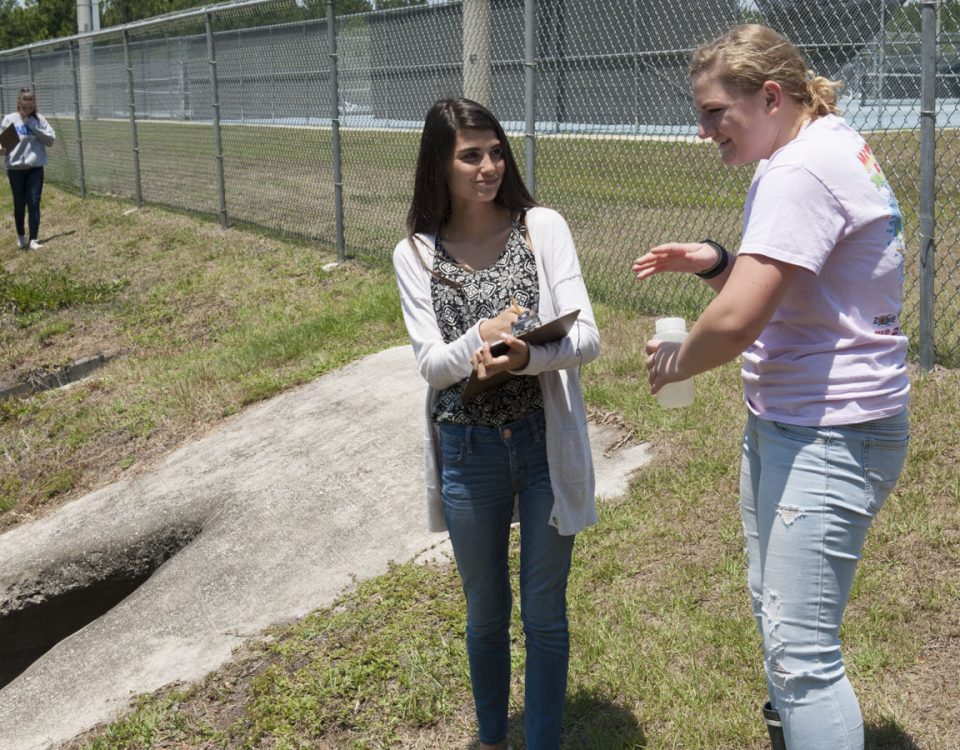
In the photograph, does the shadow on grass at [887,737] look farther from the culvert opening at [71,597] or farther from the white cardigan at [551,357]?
the culvert opening at [71,597]

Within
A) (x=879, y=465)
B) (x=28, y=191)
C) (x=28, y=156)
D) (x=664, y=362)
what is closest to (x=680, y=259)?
(x=664, y=362)

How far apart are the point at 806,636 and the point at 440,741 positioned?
5.64 ft

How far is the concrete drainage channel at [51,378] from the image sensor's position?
29.5 feet

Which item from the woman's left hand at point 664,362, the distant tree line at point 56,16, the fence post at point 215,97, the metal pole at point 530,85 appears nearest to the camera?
the woman's left hand at point 664,362

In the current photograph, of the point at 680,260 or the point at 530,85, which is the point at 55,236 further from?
the point at 680,260

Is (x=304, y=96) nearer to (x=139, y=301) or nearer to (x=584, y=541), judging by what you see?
(x=139, y=301)

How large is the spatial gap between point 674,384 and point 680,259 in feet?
1.31

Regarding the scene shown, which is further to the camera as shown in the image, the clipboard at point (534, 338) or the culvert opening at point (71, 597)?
the culvert opening at point (71, 597)

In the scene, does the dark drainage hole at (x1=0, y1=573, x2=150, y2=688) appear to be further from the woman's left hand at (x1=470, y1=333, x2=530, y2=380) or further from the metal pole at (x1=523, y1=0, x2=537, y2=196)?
the woman's left hand at (x1=470, y1=333, x2=530, y2=380)

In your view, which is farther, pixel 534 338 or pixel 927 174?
pixel 927 174

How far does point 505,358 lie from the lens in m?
2.64

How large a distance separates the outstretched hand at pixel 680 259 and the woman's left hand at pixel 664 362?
24cm

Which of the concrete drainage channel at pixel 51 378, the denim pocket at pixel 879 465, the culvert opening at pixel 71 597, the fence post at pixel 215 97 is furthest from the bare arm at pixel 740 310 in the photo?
the fence post at pixel 215 97

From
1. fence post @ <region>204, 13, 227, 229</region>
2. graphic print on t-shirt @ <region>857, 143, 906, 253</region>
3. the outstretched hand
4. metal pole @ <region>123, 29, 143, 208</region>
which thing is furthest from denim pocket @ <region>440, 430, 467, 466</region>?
metal pole @ <region>123, 29, 143, 208</region>
